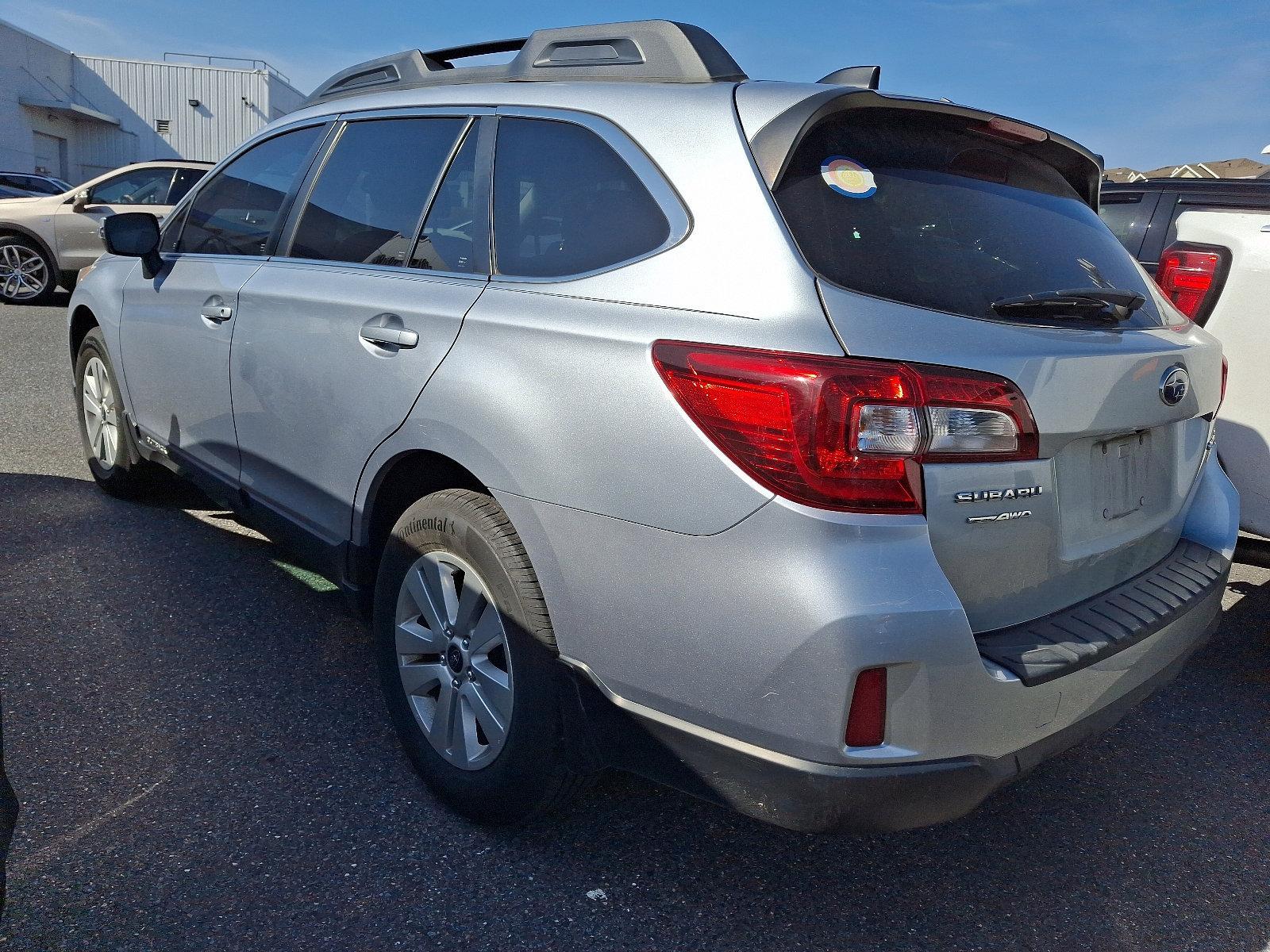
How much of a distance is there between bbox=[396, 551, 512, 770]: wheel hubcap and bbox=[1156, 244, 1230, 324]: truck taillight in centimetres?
266

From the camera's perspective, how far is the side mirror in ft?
12.9

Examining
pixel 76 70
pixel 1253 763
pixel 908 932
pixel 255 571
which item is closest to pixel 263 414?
pixel 255 571

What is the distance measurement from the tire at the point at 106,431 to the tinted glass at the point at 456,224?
2361 millimetres

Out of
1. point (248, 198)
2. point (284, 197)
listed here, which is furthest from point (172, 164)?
point (284, 197)

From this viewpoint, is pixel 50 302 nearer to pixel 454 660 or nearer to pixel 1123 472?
pixel 454 660

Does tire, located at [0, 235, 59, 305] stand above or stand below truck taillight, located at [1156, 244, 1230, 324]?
below

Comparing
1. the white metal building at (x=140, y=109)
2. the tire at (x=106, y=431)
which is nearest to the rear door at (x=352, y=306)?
the tire at (x=106, y=431)

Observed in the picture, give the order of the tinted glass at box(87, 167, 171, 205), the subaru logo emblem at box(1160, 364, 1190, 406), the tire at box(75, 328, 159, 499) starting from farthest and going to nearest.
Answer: the tinted glass at box(87, 167, 171, 205) < the tire at box(75, 328, 159, 499) < the subaru logo emblem at box(1160, 364, 1190, 406)

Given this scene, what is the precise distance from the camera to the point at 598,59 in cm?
259

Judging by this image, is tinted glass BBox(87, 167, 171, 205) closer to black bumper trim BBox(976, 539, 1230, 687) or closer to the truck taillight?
the truck taillight

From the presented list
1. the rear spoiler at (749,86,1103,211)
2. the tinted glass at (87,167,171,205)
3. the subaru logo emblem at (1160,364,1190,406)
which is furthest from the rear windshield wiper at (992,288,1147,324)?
the tinted glass at (87,167,171,205)

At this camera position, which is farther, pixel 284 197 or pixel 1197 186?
pixel 1197 186

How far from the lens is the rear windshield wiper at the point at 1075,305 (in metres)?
2.09

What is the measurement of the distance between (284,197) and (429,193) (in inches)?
34.7
